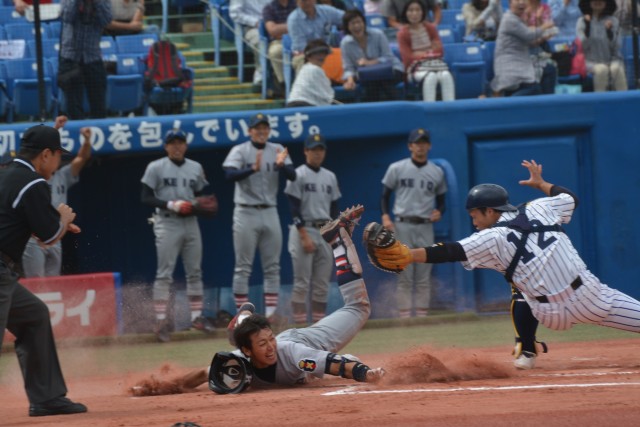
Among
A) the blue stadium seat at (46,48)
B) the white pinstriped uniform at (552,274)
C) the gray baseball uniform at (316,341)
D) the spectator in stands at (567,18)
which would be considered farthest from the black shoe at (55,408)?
the spectator in stands at (567,18)

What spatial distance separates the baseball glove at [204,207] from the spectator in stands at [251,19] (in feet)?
10.1

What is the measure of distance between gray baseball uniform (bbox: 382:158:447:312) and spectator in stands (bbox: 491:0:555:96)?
Result: 6.04ft

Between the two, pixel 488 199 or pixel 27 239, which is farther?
pixel 488 199

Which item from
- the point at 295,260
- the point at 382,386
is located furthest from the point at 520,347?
the point at 295,260

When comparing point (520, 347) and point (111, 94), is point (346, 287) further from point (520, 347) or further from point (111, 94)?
point (111, 94)

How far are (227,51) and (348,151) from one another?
8.85 feet

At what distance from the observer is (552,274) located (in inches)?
292

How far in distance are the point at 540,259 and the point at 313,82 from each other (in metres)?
5.87


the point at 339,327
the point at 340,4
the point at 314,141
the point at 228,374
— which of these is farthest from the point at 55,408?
the point at 340,4

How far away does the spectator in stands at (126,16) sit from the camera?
1376 cm

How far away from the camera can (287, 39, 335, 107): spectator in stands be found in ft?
41.5

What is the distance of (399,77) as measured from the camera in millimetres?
13281

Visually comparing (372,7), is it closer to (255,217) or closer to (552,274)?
(255,217)

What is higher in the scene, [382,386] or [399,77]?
[399,77]
